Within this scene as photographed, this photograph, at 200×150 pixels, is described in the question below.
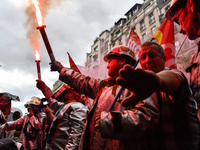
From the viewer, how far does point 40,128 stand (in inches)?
243

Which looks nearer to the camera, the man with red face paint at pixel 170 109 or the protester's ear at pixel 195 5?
the man with red face paint at pixel 170 109

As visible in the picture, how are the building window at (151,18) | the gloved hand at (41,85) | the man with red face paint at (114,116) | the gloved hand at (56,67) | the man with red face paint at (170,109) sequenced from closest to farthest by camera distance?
the man with red face paint at (170,109), the man with red face paint at (114,116), the gloved hand at (56,67), the gloved hand at (41,85), the building window at (151,18)

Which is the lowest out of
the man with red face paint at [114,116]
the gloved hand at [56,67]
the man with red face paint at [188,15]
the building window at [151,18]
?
the man with red face paint at [114,116]

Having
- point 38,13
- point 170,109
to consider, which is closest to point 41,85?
point 38,13

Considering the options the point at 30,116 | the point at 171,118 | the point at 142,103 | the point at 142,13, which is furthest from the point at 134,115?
the point at 142,13

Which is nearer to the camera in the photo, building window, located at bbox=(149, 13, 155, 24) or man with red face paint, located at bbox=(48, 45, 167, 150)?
man with red face paint, located at bbox=(48, 45, 167, 150)

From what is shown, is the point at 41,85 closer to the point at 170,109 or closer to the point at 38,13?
the point at 38,13

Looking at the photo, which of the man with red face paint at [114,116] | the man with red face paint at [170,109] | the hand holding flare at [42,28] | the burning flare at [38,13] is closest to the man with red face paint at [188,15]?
the man with red face paint at [170,109]

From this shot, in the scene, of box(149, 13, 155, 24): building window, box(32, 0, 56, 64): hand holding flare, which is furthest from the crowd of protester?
box(149, 13, 155, 24): building window

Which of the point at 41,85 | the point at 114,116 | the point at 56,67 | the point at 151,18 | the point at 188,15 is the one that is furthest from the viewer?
the point at 151,18

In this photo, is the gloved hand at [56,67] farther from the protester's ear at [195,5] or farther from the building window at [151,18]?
the building window at [151,18]

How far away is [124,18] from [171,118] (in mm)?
38793

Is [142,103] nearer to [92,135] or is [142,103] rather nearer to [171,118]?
[171,118]

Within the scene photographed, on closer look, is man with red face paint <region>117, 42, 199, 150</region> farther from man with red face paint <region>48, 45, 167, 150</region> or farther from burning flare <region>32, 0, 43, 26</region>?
burning flare <region>32, 0, 43, 26</region>
